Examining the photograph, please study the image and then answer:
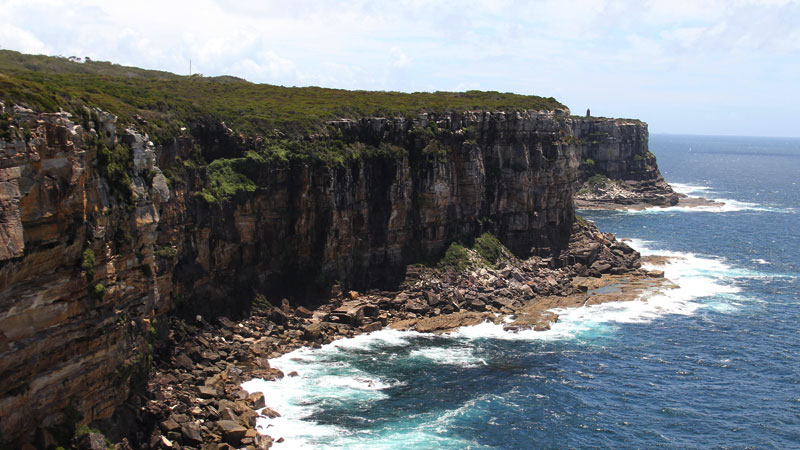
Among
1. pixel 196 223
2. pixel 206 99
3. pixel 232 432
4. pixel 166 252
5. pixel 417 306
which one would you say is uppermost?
pixel 206 99

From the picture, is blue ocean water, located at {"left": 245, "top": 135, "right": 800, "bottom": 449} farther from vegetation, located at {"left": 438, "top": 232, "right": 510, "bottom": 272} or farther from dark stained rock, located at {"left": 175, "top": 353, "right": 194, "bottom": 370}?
vegetation, located at {"left": 438, "top": 232, "right": 510, "bottom": 272}

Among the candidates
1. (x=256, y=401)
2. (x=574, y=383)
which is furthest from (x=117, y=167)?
(x=574, y=383)

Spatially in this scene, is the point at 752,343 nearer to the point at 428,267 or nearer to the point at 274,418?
the point at 428,267

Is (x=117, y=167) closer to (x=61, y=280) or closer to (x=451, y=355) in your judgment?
(x=61, y=280)

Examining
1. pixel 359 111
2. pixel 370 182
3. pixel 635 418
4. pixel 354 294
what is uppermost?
pixel 359 111

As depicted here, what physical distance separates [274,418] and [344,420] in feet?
18.1

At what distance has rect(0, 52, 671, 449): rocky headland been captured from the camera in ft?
139

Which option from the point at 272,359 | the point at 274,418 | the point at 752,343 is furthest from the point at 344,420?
the point at 752,343

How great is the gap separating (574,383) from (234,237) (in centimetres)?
3750

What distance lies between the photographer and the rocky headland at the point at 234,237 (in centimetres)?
4225

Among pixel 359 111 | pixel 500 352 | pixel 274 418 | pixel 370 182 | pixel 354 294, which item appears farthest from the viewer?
pixel 359 111

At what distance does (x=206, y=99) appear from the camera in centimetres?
9688

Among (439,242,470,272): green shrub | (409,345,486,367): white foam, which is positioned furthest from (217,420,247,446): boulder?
(439,242,470,272): green shrub

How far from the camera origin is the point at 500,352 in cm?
7638
